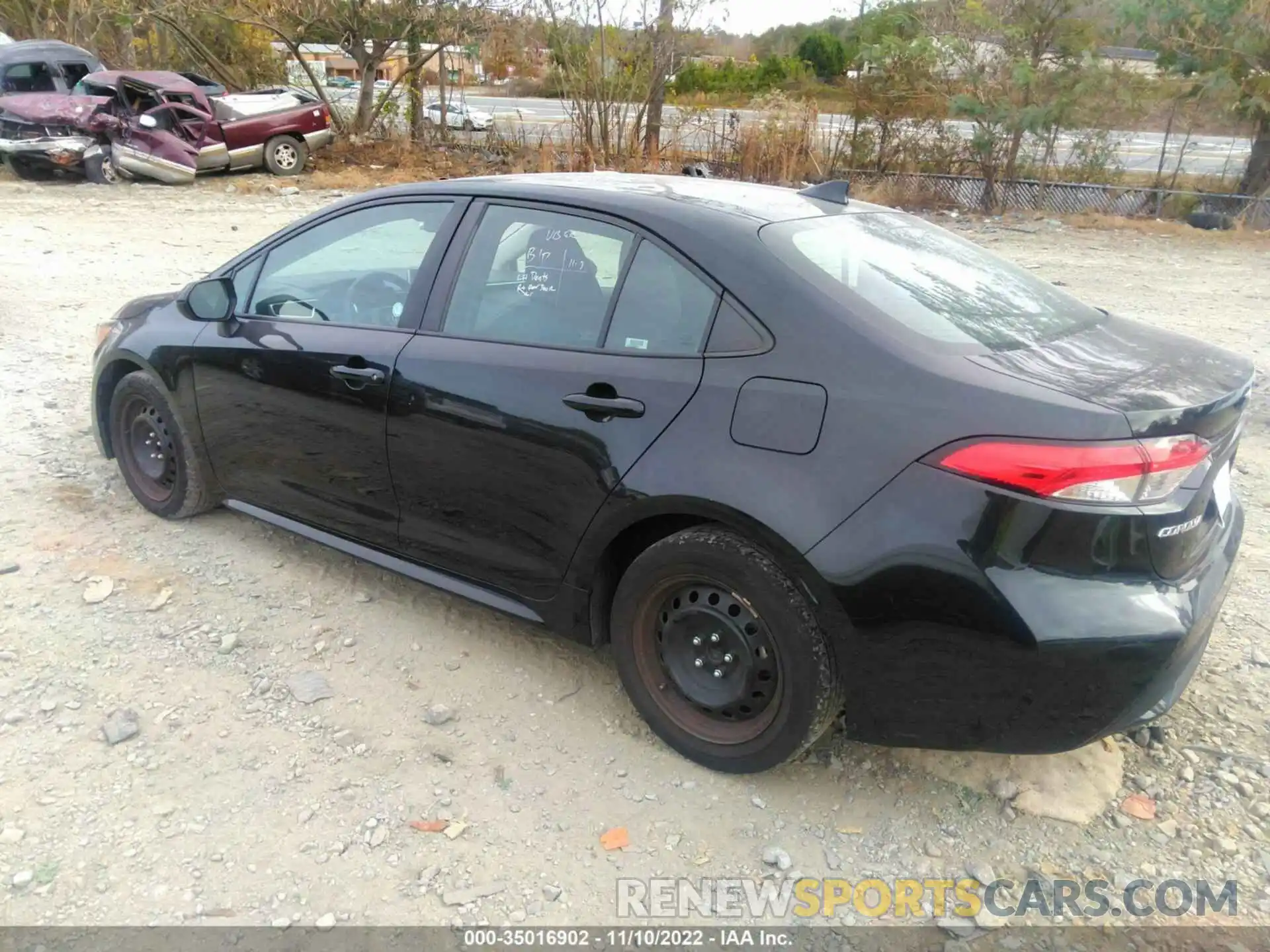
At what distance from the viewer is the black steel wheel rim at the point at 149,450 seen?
415 cm

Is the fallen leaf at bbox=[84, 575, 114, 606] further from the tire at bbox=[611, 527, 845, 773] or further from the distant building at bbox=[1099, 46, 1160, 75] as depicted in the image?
the distant building at bbox=[1099, 46, 1160, 75]

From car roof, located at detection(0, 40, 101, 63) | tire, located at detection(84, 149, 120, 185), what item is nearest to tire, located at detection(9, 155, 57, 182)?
tire, located at detection(84, 149, 120, 185)

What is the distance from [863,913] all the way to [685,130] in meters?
16.1

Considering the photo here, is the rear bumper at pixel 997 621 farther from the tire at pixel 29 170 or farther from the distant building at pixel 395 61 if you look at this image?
the distant building at pixel 395 61

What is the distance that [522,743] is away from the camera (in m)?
2.91

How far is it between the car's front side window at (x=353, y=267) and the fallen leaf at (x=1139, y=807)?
2716mm

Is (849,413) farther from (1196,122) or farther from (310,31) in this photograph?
(310,31)

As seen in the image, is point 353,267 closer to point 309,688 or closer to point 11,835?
point 309,688

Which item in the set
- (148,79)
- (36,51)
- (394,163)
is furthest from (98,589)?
(36,51)

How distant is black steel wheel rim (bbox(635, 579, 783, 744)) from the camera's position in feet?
8.44

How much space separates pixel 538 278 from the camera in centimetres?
309

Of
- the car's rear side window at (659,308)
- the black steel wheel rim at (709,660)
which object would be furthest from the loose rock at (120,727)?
the car's rear side window at (659,308)

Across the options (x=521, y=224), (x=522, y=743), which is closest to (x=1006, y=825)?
(x=522, y=743)

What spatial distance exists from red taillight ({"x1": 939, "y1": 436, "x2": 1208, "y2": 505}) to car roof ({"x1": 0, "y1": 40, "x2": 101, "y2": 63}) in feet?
63.5
